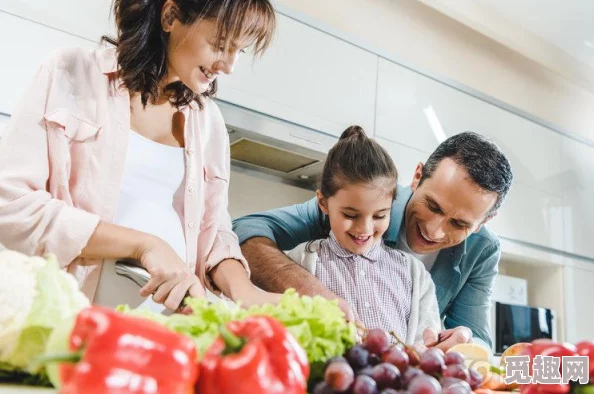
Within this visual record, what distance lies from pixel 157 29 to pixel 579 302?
10.2ft

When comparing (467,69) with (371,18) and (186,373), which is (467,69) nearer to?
(371,18)

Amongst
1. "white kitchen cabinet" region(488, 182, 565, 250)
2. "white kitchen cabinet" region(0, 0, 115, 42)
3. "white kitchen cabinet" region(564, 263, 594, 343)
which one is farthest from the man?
"white kitchen cabinet" region(564, 263, 594, 343)

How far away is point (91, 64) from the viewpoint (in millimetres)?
1185

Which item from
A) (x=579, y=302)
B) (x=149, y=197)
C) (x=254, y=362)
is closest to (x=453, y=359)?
(x=254, y=362)

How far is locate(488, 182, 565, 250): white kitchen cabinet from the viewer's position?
304 centimetres

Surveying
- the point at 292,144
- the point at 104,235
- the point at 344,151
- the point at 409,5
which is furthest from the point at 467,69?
the point at 104,235

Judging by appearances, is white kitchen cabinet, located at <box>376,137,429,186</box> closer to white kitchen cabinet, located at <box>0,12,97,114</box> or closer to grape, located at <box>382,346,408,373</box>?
white kitchen cabinet, located at <box>0,12,97,114</box>

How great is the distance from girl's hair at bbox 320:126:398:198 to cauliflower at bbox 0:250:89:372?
1.02 meters

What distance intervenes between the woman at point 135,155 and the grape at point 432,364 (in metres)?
0.44

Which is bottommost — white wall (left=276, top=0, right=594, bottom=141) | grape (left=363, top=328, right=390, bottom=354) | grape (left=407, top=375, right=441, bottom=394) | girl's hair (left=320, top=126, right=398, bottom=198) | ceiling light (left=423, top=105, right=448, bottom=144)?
grape (left=407, top=375, right=441, bottom=394)

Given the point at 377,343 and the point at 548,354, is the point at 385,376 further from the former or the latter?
the point at 548,354

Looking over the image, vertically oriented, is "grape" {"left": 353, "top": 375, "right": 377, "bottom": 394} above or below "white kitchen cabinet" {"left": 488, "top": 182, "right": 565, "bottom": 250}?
below

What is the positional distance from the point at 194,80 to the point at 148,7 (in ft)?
0.63

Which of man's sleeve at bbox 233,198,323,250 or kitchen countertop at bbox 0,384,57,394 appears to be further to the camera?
man's sleeve at bbox 233,198,323,250
